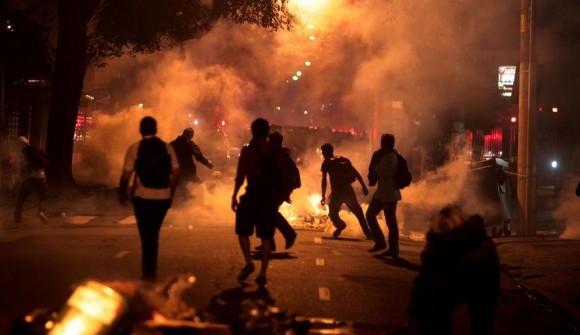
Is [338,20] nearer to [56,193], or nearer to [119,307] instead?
[56,193]

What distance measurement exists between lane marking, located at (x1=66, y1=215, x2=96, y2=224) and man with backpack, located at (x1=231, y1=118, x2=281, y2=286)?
24.1 ft

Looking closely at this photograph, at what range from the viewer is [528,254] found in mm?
12711

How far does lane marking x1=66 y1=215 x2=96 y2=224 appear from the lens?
15469mm

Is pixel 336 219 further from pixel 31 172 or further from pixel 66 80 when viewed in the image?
pixel 66 80

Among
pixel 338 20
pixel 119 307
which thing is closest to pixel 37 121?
pixel 338 20

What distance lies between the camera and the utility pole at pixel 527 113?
1466cm

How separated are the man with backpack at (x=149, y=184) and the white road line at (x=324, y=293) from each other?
1.68 m

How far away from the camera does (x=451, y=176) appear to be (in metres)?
19.4

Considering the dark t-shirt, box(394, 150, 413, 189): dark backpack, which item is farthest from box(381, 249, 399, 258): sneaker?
the dark t-shirt

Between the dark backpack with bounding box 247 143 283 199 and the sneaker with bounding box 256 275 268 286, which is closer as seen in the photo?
the sneaker with bounding box 256 275 268 286

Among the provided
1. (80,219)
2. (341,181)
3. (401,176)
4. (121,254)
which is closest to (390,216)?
(401,176)

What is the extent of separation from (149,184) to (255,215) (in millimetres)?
1449

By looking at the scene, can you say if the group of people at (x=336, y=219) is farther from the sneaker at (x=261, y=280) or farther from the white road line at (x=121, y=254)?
the white road line at (x=121, y=254)

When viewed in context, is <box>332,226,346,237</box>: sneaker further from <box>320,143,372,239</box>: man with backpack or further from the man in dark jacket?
the man in dark jacket
